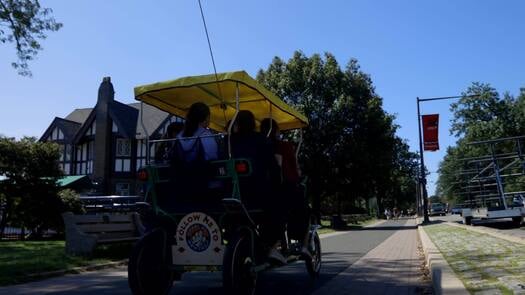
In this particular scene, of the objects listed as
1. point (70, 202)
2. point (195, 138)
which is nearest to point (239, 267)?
point (195, 138)

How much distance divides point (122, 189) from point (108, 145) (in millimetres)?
4128

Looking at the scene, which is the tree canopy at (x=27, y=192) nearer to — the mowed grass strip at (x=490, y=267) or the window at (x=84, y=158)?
the mowed grass strip at (x=490, y=267)

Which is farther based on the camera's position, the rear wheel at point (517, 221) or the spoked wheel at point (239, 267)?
the rear wheel at point (517, 221)

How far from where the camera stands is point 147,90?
6.32m

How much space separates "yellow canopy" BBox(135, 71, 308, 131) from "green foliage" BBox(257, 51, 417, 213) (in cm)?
2761

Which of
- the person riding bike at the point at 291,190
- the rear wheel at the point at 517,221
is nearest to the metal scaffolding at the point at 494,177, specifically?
the rear wheel at the point at 517,221

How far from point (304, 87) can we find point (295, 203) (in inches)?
1263

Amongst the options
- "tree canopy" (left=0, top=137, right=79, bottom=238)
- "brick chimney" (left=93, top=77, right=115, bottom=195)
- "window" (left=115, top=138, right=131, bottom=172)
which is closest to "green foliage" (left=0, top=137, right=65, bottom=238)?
"tree canopy" (left=0, top=137, right=79, bottom=238)

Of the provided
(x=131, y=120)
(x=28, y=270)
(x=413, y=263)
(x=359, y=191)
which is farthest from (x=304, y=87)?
→ (x=28, y=270)

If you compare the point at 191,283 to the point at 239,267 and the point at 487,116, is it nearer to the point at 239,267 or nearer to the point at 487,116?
the point at 239,267

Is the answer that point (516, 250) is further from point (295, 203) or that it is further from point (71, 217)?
point (71, 217)

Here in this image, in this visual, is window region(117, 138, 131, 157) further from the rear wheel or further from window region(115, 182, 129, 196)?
the rear wheel

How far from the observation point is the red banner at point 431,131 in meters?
26.0

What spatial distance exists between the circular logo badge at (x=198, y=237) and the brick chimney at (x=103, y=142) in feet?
128
